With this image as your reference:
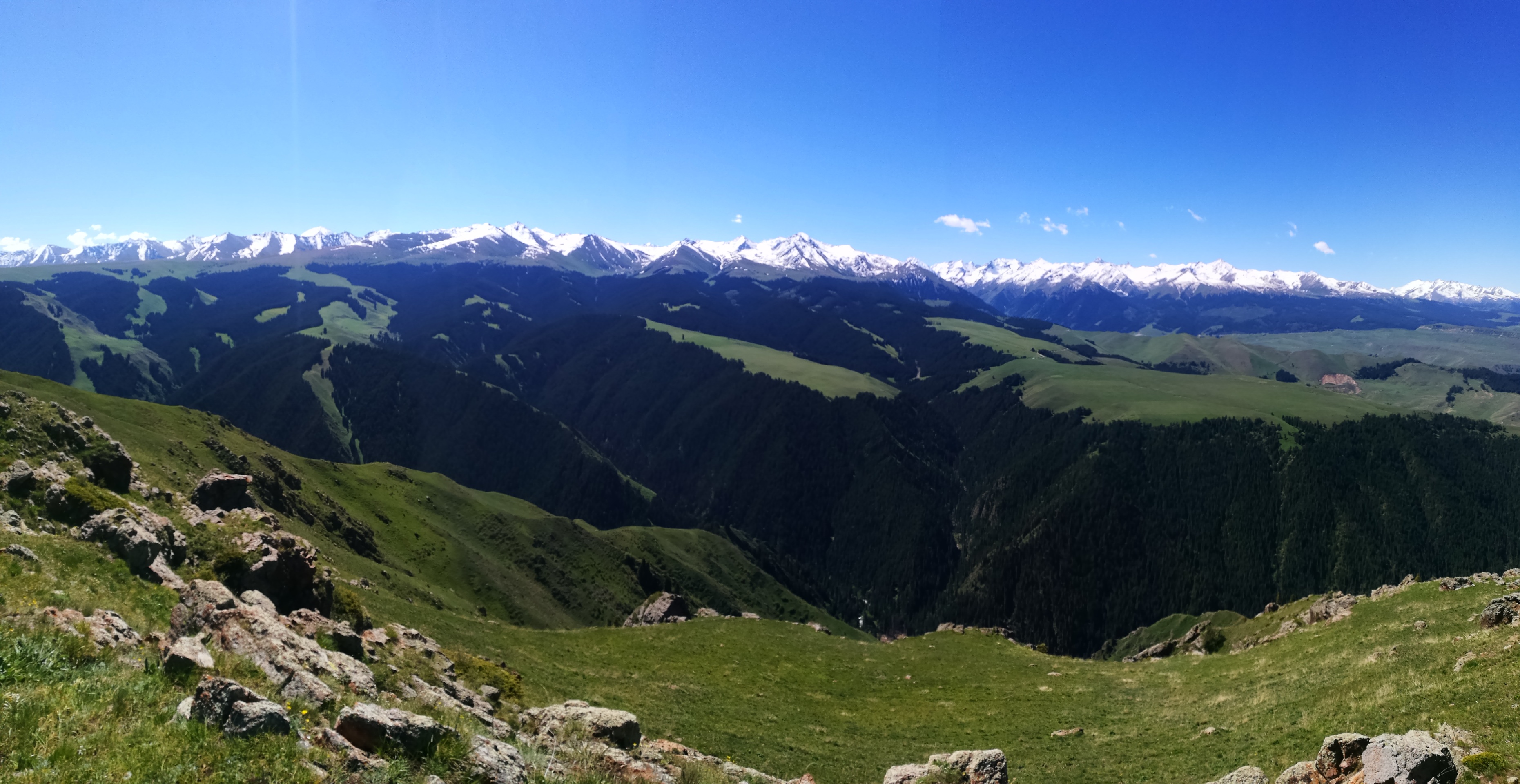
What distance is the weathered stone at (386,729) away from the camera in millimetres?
12922

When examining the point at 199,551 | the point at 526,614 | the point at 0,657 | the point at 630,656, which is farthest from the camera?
the point at 526,614

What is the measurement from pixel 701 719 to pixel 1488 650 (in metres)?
37.5

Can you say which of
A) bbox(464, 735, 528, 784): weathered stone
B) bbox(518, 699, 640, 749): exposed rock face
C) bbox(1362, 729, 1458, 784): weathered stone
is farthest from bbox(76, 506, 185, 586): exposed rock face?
bbox(1362, 729, 1458, 784): weathered stone

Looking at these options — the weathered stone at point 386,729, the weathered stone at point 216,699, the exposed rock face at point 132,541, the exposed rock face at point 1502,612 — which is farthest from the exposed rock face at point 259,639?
the exposed rock face at point 1502,612

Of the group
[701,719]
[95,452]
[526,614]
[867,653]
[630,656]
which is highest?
[95,452]

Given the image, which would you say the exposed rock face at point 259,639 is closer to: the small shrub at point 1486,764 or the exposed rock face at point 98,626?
the exposed rock face at point 98,626

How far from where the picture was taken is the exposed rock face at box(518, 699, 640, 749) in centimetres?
2208

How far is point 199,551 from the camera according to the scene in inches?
1275

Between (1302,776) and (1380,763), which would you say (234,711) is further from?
(1302,776)

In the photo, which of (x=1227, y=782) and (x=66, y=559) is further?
(x=66, y=559)

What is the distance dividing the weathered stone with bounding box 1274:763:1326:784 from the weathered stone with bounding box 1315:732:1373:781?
5.3 inches

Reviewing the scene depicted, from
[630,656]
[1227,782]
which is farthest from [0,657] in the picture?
[630,656]

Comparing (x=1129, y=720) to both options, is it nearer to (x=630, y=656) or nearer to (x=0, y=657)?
(x=630, y=656)

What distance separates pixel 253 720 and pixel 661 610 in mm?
88313
